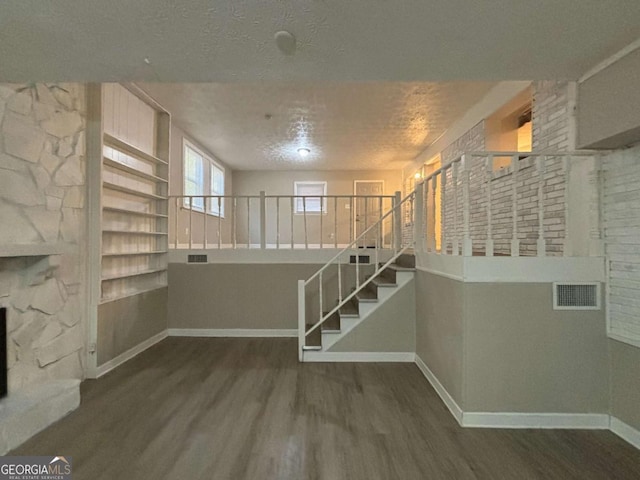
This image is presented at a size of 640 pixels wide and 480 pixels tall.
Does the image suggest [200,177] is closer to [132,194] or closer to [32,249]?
[132,194]

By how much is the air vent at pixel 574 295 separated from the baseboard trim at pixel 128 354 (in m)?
4.31

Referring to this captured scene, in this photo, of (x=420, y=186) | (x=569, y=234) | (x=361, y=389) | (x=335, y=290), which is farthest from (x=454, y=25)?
(x=335, y=290)

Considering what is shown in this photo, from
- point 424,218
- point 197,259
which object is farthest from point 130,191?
point 424,218

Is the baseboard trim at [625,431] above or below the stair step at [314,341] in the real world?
below

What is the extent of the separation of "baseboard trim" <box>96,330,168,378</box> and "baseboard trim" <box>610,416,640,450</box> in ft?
15.1

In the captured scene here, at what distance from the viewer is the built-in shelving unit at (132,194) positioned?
3826 millimetres

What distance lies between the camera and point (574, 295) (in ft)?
8.71

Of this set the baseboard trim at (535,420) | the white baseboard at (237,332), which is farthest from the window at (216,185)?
the baseboard trim at (535,420)

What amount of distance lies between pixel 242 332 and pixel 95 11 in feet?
14.1

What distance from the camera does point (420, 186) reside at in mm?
4262

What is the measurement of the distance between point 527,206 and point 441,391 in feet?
6.84

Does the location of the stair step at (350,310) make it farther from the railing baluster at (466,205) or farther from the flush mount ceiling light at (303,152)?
the flush mount ceiling light at (303,152)

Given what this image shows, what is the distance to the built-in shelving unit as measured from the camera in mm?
3826

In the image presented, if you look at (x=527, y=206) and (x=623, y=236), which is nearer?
(x=623, y=236)
